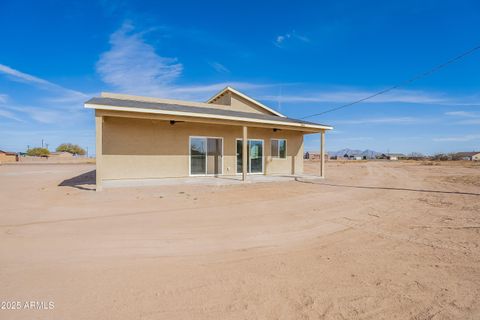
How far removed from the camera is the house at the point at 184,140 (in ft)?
31.3

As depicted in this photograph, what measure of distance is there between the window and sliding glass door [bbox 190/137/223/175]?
3.35 meters

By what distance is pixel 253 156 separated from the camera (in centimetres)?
1350

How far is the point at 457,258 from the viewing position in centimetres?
328

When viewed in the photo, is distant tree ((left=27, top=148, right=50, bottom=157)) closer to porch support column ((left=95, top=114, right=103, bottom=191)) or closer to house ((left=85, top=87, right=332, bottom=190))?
house ((left=85, top=87, right=332, bottom=190))

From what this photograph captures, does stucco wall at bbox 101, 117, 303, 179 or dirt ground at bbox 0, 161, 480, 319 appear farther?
stucco wall at bbox 101, 117, 303, 179

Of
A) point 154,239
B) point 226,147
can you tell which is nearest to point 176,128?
point 226,147

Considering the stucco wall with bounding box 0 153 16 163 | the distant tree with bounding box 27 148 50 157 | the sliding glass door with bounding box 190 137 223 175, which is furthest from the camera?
the distant tree with bounding box 27 148 50 157

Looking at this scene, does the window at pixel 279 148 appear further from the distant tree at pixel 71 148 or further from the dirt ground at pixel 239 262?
the distant tree at pixel 71 148

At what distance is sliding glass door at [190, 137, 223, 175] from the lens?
11.8m

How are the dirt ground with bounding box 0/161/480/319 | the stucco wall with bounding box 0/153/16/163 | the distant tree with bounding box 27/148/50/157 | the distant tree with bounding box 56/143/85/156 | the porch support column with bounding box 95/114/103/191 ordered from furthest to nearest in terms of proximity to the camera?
the distant tree with bounding box 56/143/85/156, the distant tree with bounding box 27/148/50/157, the stucco wall with bounding box 0/153/16/163, the porch support column with bounding box 95/114/103/191, the dirt ground with bounding box 0/161/480/319

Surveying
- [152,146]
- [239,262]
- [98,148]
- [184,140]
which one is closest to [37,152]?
[152,146]

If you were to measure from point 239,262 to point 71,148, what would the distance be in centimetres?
8296

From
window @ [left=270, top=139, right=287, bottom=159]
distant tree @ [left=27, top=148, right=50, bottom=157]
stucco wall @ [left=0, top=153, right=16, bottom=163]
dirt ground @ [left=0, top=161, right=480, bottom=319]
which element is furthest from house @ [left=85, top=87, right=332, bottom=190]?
distant tree @ [left=27, top=148, right=50, bottom=157]

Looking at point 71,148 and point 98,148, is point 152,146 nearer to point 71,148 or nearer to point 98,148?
point 98,148
